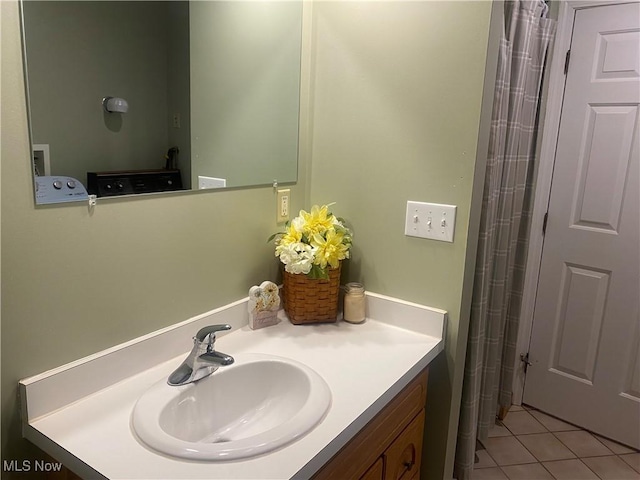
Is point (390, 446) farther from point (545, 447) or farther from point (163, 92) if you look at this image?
point (545, 447)

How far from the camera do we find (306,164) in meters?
1.68

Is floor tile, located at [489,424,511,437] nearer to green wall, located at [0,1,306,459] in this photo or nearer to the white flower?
the white flower

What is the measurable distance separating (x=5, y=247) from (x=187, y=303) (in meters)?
0.50

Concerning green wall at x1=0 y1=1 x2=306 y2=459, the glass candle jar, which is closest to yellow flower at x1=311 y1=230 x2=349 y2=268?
the glass candle jar

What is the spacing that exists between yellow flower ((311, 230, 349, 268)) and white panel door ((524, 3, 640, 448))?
54.6 inches

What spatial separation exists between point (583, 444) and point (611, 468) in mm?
164

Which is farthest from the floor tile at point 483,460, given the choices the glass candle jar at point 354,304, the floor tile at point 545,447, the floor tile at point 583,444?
the glass candle jar at point 354,304

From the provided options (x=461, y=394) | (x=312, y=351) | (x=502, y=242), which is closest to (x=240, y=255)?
(x=312, y=351)

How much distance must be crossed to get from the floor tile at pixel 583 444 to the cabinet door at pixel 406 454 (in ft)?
3.84

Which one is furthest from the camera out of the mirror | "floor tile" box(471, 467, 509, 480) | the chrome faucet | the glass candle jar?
"floor tile" box(471, 467, 509, 480)

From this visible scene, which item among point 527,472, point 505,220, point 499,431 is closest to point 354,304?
point 505,220

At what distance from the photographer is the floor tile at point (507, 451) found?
219 centimetres

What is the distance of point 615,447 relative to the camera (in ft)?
7.59

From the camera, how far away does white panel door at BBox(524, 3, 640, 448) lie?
2.10m
